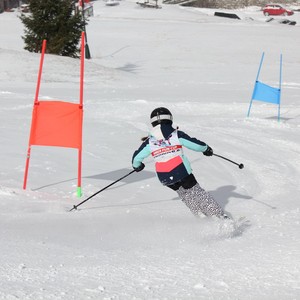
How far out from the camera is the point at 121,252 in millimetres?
6477

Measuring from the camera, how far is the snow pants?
7.71m

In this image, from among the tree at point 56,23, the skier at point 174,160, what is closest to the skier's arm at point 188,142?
the skier at point 174,160

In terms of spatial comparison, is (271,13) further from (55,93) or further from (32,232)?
(32,232)

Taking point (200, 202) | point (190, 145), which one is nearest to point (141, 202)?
point (200, 202)

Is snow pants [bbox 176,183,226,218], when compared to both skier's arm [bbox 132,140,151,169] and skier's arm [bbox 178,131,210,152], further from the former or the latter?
skier's arm [bbox 132,140,151,169]

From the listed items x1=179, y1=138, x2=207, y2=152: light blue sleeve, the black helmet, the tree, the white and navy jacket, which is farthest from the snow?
the tree

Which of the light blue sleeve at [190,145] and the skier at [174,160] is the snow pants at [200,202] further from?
the light blue sleeve at [190,145]

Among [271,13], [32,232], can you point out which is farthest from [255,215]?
[271,13]

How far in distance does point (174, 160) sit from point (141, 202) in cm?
131

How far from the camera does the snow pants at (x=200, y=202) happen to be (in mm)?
7715

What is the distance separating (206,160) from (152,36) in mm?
31937

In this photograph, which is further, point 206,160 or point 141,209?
point 206,160

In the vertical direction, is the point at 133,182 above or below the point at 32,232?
below

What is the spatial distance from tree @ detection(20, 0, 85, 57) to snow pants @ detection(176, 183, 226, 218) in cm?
2350
